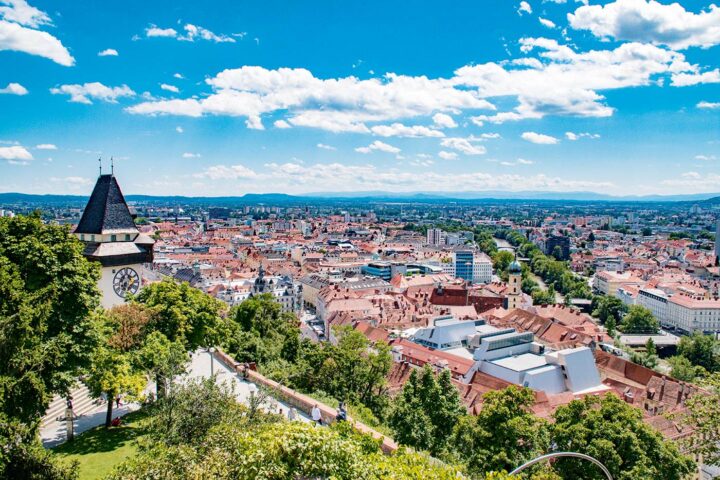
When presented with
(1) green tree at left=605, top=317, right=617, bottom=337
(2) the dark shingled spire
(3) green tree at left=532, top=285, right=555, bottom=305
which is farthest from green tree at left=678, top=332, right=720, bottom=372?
(2) the dark shingled spire

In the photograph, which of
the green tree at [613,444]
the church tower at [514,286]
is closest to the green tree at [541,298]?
the church tower at [514,286]

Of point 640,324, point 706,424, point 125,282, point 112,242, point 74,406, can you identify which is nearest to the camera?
point 706,424

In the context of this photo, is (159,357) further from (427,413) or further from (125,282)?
(427,413)

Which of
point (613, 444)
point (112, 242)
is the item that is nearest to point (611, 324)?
point (613, 444)

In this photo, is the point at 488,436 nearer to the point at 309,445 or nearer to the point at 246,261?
the point at 309,445

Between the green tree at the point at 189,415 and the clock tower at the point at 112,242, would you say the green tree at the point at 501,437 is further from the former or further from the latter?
the clock tower at the point at 112,242
